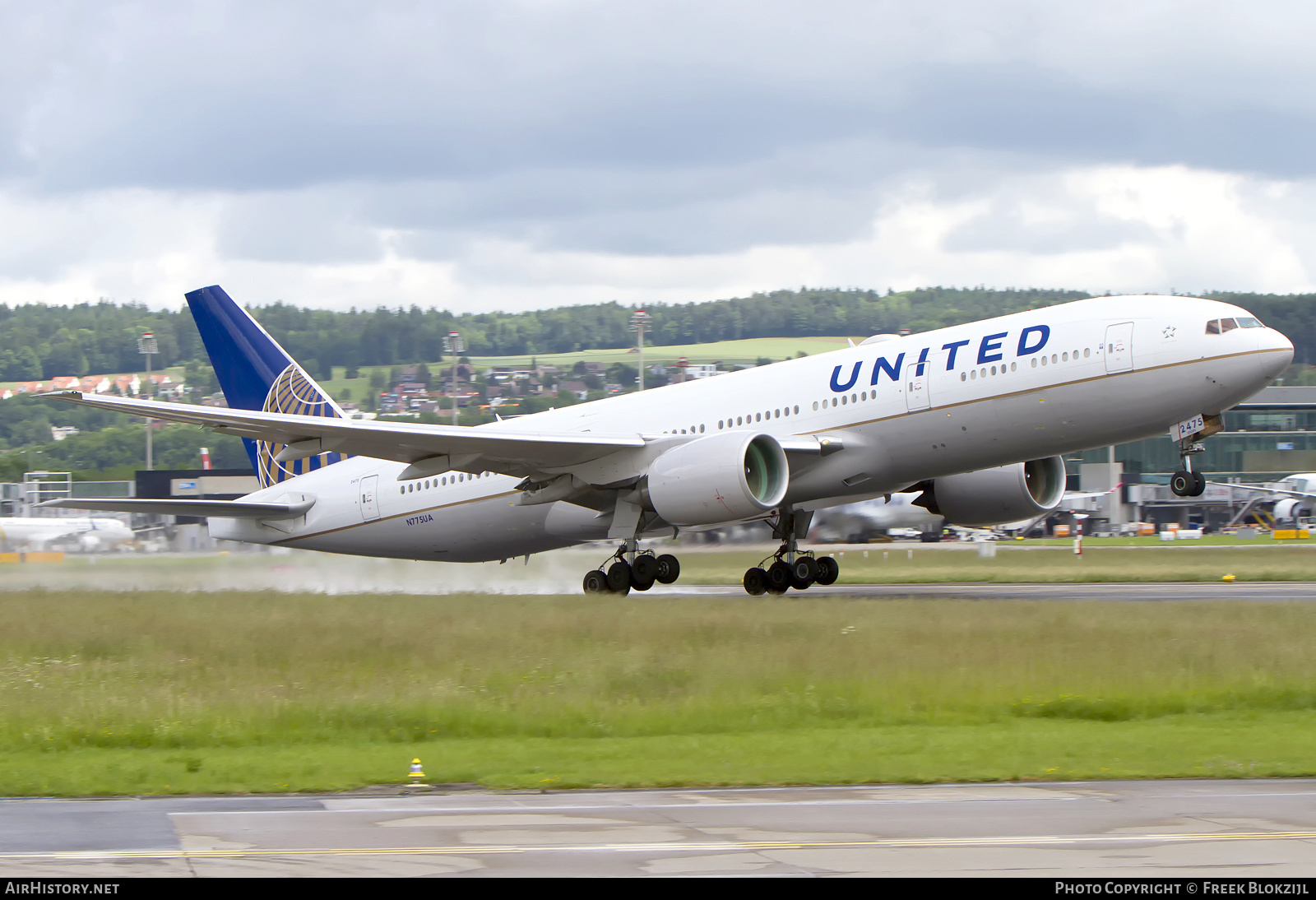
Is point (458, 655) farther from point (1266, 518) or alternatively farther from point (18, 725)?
point (1266, 518)

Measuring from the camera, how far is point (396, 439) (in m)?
26.1

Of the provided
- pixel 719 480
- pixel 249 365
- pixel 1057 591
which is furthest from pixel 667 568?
pixel 249 365

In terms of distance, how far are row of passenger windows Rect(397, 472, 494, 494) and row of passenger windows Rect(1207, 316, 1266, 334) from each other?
1511cm

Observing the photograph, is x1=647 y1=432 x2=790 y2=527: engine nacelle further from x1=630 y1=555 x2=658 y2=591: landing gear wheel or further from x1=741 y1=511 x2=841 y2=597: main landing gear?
x1=741 y1=511 x2=841 y2=597: main landing gear

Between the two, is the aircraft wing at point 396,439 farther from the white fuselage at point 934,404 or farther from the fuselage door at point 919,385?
the fuselage door at point 919,385

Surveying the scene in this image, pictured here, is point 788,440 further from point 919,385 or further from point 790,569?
point 790,569

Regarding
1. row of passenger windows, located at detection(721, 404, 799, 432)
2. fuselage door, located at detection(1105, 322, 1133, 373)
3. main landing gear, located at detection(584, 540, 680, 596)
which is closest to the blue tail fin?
main landing gear, located at detection(584, 540, 680, 596)

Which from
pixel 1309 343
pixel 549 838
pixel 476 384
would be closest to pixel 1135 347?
pixel 549 838

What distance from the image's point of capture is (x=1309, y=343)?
12556 centimetres

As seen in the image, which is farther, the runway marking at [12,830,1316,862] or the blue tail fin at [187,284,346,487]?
the blue tail fin at [187,284,346,487]

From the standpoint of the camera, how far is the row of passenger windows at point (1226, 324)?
936 inches

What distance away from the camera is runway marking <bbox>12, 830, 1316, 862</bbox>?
8.38 m

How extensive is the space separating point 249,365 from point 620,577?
40.5 ft

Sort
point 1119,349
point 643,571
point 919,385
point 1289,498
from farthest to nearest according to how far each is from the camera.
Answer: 1. point 1289,498
2. point 643,571
3. point 919,385
4. point 1119,349
